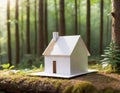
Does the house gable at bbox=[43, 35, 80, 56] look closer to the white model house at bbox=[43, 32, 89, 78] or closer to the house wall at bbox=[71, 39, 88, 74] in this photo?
the white model house at bbox=[43, 32, 89, 78]

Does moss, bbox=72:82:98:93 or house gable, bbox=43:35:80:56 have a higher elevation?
house gable, bbox=43:35:80:56

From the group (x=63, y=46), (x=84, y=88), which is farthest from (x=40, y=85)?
(x=63, y=46)

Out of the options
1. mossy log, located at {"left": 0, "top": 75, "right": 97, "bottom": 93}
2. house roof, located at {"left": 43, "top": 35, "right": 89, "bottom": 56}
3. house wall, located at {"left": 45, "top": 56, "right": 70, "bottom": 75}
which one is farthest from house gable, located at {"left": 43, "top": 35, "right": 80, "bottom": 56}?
mossy log, located at {"left": 0, "top": 75, "right": 97, "bottom": 93}

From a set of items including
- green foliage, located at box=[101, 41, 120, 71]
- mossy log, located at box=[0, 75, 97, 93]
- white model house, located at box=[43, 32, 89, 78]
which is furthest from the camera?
green foliage, located at box=[101, 41, 120, 71]

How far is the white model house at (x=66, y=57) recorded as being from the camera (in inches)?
340

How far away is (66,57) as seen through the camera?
28.3ft

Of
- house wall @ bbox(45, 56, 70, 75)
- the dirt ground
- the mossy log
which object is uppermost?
house wall @ bbox(45, 56, 70, 75)

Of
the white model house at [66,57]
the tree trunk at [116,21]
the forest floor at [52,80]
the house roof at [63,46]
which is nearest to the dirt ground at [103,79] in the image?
the forest floor at [52,80]

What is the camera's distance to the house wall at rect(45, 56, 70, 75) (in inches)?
340

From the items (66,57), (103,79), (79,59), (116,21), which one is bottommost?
(103,79)

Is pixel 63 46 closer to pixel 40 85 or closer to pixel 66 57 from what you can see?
pixel 66 57

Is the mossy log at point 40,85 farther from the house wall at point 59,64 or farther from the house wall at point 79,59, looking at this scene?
the house wall at point 79,59

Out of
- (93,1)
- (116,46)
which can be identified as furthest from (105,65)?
(93,1)

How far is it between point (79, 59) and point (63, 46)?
2.21 feet
